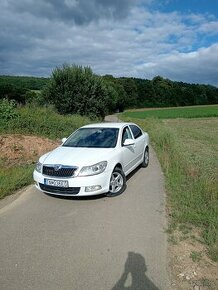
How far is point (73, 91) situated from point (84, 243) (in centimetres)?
2400

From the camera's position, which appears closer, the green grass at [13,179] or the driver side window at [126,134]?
the green grass at [13,179]

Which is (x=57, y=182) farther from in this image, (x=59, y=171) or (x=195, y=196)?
(x=195, y=196)

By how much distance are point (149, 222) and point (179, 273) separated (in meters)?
1.64

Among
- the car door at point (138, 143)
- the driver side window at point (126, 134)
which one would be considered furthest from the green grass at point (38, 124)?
the driver side window at point (126, 134)

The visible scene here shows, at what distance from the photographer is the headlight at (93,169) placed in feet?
22.0

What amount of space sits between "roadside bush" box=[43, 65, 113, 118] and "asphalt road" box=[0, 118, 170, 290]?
68.9ft

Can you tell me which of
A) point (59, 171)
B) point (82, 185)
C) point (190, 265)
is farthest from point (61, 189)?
point (190, 265)

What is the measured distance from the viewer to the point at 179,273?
13.6ft

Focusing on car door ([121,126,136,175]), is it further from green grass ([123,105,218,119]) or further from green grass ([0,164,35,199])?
green grass ([123,105,218,119])

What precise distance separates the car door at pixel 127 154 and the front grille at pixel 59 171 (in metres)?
1.68

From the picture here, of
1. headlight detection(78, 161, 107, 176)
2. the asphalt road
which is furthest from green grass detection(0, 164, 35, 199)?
headlight detection(78, 161, 107, 176)

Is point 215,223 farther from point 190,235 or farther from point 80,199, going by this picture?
point 80,199

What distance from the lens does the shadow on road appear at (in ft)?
12.4

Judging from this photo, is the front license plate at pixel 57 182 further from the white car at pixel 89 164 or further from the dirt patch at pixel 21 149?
the dirt patch at pixel 21 149
